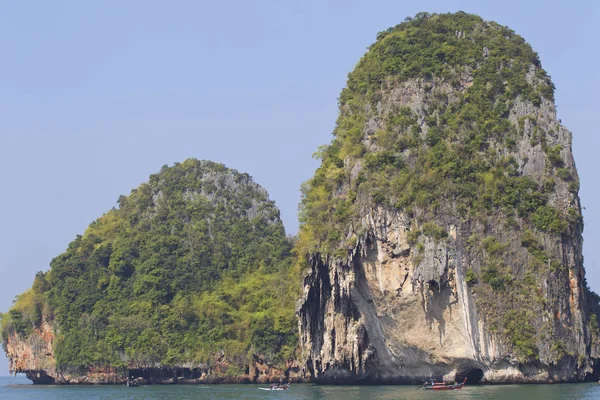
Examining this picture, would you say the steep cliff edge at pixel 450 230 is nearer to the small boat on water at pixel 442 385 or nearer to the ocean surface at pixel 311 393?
the small boat on water at pixel 442 385

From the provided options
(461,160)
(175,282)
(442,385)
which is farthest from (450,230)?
(175,282)

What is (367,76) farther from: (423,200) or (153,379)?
(153,379)

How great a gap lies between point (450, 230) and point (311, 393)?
9542 millimetres

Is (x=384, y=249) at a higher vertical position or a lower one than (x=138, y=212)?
lower

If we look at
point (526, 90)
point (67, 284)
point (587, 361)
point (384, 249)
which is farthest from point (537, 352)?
point (67, 284)

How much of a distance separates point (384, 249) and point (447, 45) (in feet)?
40.6

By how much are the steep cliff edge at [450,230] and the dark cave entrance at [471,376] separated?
129 mm

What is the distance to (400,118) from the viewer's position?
4809 cm

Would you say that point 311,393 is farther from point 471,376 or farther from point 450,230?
point 450,230

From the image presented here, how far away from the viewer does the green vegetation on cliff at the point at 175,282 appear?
191 ft

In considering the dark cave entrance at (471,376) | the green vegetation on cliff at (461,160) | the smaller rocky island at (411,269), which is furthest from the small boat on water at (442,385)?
the green vegetation on cliff at (461,160)

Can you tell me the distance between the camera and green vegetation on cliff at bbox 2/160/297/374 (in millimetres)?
58250

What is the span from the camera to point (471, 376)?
44906 millimetres

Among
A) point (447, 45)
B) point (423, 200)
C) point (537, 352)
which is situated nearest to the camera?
point (537, 352)
